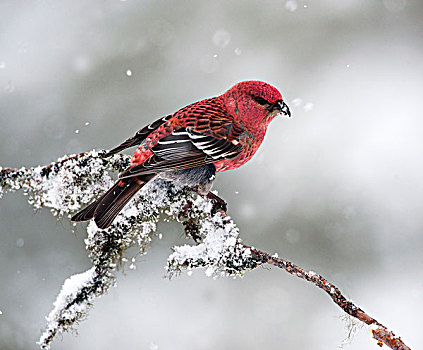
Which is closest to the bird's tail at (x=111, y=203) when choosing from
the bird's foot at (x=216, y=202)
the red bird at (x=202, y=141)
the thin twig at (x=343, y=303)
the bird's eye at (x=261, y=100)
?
the red bird at (x=202, y=141)

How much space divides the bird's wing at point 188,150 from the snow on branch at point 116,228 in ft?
0.70

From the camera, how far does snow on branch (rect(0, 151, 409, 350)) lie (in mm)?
2400

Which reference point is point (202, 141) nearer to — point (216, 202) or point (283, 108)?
point (216, 202)

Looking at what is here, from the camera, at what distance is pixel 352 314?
7.12 ft

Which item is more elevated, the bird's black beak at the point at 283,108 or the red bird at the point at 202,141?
the bird's black beak at the point at 283,108

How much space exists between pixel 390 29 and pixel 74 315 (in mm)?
4759

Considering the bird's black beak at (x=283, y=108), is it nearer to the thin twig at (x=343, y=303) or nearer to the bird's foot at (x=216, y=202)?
the bird's foot at (x=216, y=202)

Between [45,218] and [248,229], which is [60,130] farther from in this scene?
[248,229]

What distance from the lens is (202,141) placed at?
2.78 metres

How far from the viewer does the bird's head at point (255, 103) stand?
2789 mm

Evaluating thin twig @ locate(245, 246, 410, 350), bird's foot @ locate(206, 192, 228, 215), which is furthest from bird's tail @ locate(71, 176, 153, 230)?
thin twig @ locate(245, 246, 410, 350)

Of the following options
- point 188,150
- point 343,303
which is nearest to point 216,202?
point 188,150

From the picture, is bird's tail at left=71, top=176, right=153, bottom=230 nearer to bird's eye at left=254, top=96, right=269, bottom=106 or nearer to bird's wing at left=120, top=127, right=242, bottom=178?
bird's wing at left=120, top=127, right=242, bottom=178

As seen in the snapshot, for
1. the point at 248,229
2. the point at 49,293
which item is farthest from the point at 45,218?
the point at 248,229
